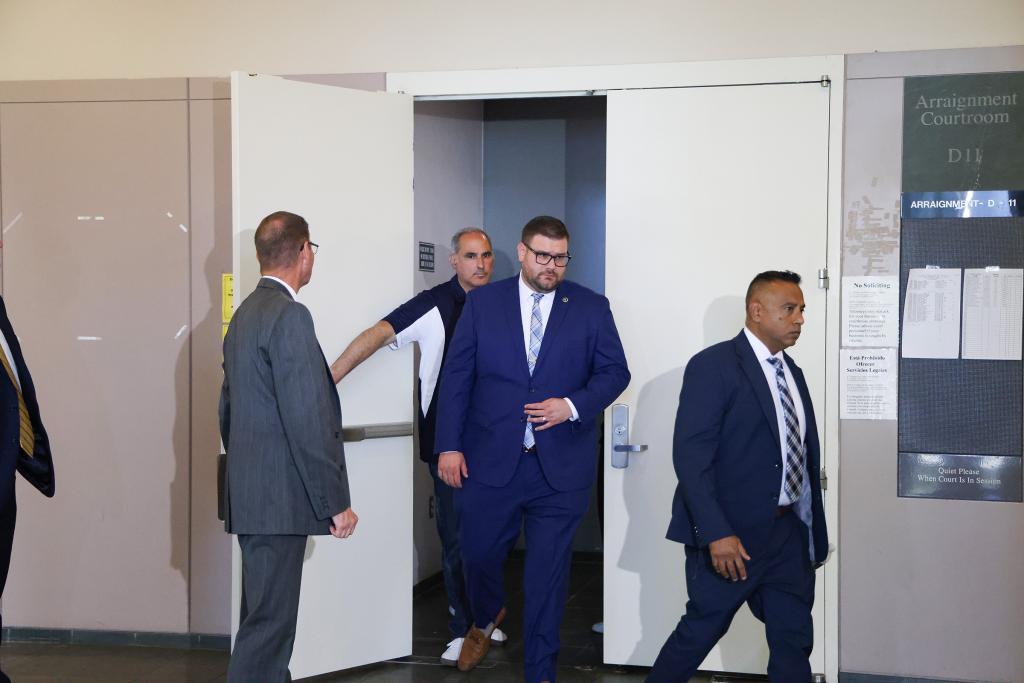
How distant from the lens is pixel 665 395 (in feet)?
15.4

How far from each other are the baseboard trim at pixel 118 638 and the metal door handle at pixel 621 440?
198 cm

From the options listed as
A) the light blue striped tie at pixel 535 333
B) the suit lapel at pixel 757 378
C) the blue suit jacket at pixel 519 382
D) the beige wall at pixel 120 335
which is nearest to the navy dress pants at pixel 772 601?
the suit lapel at pixel 757 378

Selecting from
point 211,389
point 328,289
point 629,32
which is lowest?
point 211,389

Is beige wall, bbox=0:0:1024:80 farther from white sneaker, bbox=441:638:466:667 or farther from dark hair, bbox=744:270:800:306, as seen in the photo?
white sneaker, bbox=441:638:466:667

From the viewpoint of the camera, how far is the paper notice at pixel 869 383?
14.8 ft

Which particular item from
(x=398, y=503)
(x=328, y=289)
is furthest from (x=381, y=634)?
(x=328, y=289)

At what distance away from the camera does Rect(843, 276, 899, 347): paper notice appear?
4.50 meters

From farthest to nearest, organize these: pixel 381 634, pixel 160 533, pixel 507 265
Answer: pixel 507 265 → pixel 160 533 → pixel 381 634

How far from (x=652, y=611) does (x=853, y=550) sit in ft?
2.89

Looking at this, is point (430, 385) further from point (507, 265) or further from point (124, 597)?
point (507, 265)

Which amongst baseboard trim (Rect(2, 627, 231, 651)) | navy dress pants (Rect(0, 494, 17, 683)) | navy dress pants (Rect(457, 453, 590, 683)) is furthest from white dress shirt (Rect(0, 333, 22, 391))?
baseboard trim (Rect(2, 627, 231, 651))

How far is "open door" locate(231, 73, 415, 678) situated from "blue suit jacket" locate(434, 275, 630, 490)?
1.71 feet

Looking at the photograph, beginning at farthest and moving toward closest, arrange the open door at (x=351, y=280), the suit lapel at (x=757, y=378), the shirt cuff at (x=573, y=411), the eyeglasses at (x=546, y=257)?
the open door at (x=351, y=280) < the eyeglasses at (x=546, y=257) < the shirt cuff at (x=573, y=411) < the suit lapel at (x=757, y=378)

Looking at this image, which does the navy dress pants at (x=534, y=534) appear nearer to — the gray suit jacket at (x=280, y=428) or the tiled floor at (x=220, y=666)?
the tiled floor at (x=220, y=666)
